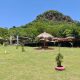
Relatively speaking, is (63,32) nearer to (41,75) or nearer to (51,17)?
(41,75)

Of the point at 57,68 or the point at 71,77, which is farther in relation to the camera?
the point at 57,68

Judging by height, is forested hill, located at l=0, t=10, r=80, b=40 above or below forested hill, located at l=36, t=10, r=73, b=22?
below

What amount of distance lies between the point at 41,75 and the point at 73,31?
35215mm

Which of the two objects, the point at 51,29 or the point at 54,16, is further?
the point at 54,16

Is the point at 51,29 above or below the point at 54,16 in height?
below

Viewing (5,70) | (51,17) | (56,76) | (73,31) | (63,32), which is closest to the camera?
(56,76)

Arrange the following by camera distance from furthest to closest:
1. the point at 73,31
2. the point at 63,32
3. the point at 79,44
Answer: the point at 63,32 → the point at 73,31 → the point at 79,44

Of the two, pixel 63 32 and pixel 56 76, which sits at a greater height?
pixel 63 32

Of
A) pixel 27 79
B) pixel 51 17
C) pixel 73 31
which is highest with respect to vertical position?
pixel 51 17

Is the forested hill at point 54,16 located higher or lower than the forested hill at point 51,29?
higher

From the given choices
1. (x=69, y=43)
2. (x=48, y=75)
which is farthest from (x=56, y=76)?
(x=69, y=43)

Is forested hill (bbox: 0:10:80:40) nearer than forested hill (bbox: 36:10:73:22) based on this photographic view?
Yes

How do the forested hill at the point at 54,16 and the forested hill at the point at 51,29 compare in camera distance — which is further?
the forested hill at the point at 54,16

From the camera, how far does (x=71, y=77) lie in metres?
13.2
